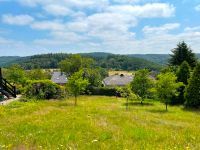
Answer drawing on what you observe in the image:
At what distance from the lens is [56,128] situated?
53.0 feet

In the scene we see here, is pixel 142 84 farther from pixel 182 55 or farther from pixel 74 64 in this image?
pixel 74 64

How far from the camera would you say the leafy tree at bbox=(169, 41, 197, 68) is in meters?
71.5

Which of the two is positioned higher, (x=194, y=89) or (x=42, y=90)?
(x=194, y=89)

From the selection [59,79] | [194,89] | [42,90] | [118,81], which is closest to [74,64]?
[118,81]

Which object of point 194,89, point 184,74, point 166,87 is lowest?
point 194,89

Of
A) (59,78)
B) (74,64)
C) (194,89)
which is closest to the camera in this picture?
(194,89)

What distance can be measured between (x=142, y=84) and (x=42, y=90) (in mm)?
18503

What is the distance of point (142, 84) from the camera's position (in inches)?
2227

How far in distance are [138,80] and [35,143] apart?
4552 cm

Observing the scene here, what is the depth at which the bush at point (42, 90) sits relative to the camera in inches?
1690

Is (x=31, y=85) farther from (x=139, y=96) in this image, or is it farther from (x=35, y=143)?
(x=35, y=143)

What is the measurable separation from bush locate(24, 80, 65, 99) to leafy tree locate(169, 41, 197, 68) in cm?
3357

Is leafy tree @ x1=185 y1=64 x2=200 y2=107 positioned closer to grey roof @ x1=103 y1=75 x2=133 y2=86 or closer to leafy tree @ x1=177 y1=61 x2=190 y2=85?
leafy tree @ x1=177 y1=61 x2=190 y2=85

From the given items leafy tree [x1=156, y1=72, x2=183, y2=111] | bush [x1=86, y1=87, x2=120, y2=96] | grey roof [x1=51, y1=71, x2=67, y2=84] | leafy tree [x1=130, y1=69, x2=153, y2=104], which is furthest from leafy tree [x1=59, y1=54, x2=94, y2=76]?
leafy tree [x1=156, y1=72, x2=183, y2=111]
